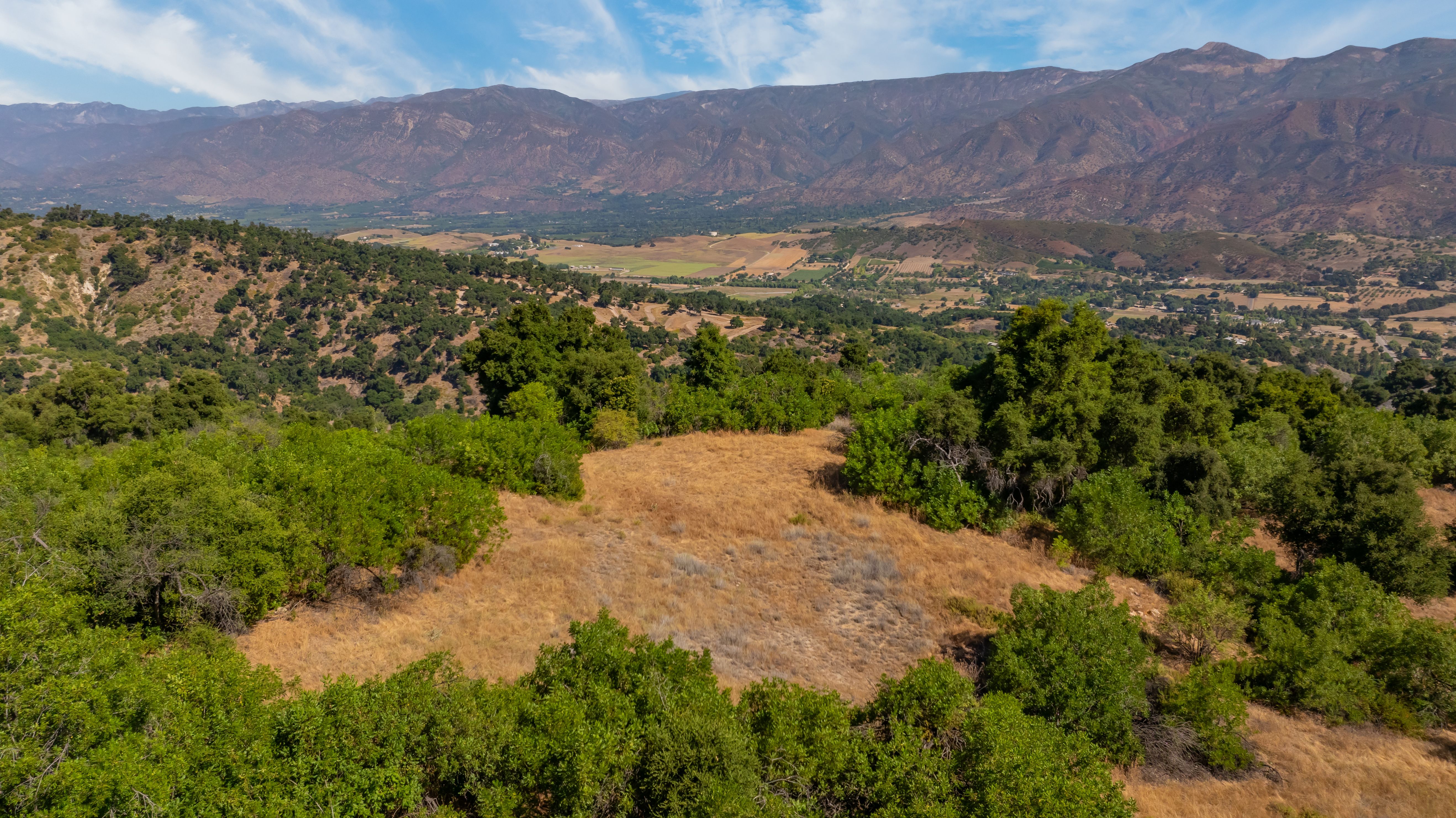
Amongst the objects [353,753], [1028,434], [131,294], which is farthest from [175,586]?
[131,294]

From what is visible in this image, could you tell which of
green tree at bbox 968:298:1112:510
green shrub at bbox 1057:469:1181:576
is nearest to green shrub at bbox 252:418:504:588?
green tree at bbox 968:298:1112:510

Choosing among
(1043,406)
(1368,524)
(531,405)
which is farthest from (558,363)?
(1368,524)

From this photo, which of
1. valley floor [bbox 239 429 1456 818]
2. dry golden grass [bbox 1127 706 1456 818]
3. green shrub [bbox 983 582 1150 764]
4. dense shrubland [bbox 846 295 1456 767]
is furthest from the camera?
dense shrubland [bbox 846 295 1456 767]

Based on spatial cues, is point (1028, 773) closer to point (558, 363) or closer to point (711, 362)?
point (558, 363)

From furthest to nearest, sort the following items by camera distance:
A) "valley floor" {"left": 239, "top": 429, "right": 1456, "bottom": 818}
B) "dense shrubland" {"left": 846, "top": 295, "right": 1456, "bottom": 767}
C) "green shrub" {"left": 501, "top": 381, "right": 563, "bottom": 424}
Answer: "green shrub" {"left": 501, "top": 381, "right": 563, "bottom": 424} → "dense shrubland" {"left": 846, "top": 295, "right": 1456, "bottom": 767} → "valley floor" {"left": 239, "top": 429, "right": 1456, "bottom": 818}

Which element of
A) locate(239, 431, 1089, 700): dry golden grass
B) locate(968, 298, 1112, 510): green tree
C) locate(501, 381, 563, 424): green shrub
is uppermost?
locate(968, 298, 1112, 510): green tree

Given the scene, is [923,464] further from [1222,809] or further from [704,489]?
[1222,809]

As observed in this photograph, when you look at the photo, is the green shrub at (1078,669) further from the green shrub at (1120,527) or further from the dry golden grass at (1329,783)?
the green shrub at (1120,527)

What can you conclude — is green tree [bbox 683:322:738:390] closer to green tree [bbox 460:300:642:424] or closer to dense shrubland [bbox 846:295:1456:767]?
green tree [bbox 460:300:642:424]
